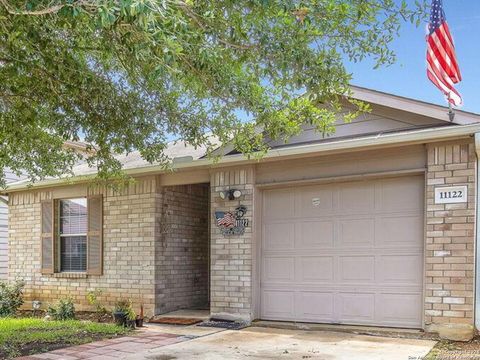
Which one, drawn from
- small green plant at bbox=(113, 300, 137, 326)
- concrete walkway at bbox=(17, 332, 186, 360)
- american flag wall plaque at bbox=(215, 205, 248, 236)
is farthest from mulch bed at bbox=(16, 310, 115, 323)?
american flag wall plaque at bbox=(215, 205, 248, 236)

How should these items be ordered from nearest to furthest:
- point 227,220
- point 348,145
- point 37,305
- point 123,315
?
point 348,145 → point 123,315 → point 227,220 → point 37,305

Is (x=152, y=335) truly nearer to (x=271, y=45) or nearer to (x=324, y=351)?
(x=324, y=351)

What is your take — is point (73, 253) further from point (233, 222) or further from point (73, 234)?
point (233, 222)

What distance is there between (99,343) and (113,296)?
2652 mm

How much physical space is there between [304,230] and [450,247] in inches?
85.9

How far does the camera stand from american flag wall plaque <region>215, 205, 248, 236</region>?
26.2 ft

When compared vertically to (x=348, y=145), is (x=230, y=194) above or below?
below

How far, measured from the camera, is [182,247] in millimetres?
9555

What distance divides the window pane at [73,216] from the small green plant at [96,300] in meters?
1.23

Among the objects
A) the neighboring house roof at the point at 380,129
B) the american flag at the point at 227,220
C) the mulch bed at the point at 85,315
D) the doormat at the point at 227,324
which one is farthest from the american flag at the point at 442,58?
the mulch bed at the point at 85,315

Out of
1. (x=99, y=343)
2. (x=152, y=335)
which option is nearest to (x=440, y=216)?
(x=152, y=335)

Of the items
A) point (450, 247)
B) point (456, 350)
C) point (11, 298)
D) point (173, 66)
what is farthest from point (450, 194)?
point (11, 298)

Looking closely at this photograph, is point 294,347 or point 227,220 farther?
point 227,220

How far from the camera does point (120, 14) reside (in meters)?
3.26
